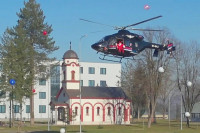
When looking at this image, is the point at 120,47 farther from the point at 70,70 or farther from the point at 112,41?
the point at 70,70

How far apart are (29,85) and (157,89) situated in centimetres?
2011

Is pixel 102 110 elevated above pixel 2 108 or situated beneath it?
elevated above

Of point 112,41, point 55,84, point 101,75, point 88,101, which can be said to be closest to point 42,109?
point 55,84

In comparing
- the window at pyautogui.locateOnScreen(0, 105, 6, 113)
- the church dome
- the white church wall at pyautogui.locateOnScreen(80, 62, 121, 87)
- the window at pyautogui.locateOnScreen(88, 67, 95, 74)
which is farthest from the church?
the window at pyautogui.locateOnScreen(88, 67, 95, 74)

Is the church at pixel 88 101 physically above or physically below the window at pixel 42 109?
above

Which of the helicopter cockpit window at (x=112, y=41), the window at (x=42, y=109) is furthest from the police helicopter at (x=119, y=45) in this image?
the window at (x=42, y=109)

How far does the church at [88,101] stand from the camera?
272 ft

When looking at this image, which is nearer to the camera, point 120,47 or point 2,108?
point 120,47

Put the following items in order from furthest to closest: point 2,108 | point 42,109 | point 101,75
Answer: point 101,75
point 42,109
point 2,108

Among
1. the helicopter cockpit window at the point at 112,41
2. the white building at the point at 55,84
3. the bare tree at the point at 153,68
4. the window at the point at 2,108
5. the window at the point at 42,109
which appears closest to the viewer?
the helicopter cockpit window at the point at 112,41

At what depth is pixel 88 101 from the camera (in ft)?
277

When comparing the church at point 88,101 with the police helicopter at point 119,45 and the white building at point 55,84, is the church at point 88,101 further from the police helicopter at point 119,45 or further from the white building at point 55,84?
the police helicopter at point 119,45

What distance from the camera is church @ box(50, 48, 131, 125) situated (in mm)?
83000

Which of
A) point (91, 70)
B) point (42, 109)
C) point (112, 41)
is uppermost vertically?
point (91, 70)
